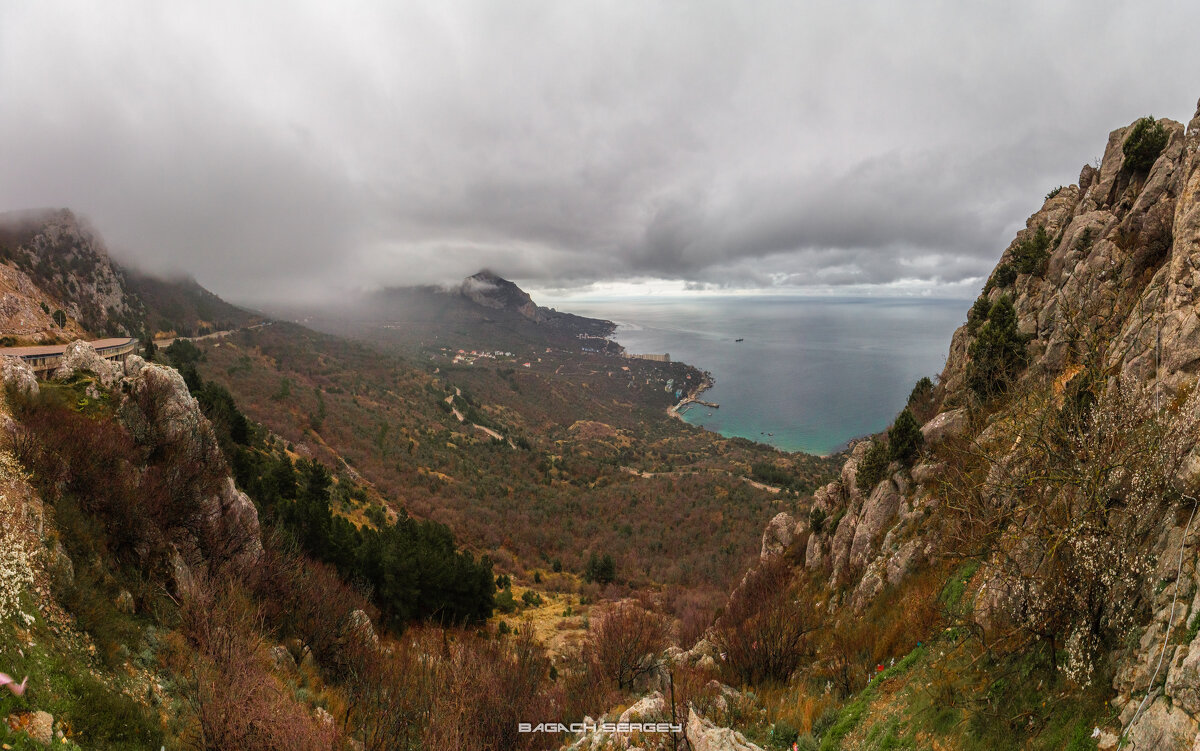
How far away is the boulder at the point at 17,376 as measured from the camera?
1256 centimetres

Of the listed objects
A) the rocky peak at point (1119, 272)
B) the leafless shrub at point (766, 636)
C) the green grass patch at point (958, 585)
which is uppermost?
the rocky peak at point (1119, 272)

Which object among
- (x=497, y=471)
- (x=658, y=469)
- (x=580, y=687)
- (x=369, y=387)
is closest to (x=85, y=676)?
(x=580, y=687)

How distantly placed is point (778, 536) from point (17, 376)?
30.8 m

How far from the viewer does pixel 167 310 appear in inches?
3735

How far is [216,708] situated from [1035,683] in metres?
12.4

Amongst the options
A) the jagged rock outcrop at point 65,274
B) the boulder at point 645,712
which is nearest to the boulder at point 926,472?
the boulder at point 645,712

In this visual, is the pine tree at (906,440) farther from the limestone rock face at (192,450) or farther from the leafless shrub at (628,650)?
the limestone rock face at (192,450)

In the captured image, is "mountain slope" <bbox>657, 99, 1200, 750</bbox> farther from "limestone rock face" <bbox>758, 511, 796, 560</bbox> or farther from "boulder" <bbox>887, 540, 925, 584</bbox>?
"limestone rock face" <bbox>758, 511, 796, 560</bbox>

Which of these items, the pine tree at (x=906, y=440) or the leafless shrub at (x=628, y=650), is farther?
the pine tree at (x=906, y=440)

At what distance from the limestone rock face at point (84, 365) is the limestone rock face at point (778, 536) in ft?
98.9

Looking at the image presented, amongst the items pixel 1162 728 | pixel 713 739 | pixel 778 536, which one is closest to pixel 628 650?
pixel 713 739

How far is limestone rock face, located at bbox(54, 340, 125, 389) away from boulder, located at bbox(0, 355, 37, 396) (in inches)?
100

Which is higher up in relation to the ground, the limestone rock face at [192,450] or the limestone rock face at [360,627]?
the limestone rock face at [192,450]

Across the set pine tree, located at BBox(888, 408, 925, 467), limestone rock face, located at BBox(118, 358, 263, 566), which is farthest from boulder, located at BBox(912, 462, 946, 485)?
limestone rock face, located at BBox(118, 358, 263, 566)
